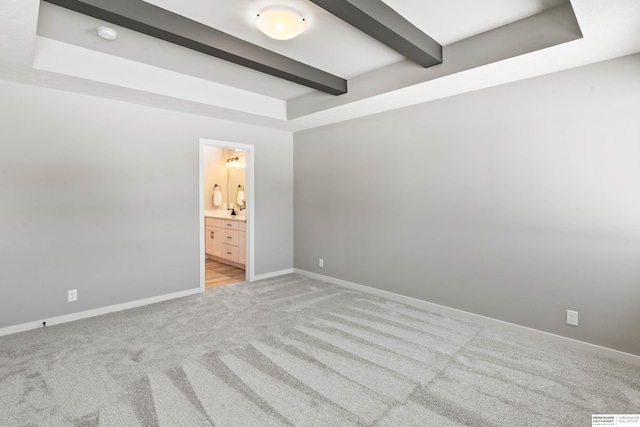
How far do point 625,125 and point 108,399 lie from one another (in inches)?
166

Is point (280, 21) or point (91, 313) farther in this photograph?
point (91, 313)

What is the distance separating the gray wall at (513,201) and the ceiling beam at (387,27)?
2.64ft

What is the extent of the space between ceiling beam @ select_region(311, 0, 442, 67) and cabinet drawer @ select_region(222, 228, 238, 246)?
13.2ft

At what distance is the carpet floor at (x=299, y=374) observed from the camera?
76.2 inches

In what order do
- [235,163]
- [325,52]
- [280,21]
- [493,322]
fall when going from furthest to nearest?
[235,163], [493,322], [325,52], [280,21]

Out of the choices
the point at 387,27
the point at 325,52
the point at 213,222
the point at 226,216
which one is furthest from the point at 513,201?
the point at 213,222

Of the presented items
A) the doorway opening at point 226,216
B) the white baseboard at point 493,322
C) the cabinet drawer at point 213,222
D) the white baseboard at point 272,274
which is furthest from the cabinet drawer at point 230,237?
the white baseboard at point 493,322

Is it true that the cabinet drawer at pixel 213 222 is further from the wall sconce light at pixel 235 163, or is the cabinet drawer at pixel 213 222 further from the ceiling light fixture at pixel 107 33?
the ceiling light fixture at pixel 107 33

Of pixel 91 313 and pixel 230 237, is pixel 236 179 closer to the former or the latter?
pixel 230 237

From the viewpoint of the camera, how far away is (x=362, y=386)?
222cm

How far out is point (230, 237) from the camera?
5.82 metres

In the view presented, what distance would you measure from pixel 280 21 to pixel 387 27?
778 millimetres

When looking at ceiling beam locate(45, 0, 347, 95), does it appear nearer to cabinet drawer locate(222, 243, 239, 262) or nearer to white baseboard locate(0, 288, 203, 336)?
white baseboard locate(0, 288, 203, 336)

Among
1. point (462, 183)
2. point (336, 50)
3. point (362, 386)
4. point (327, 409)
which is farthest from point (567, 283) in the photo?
point (336, 50)
